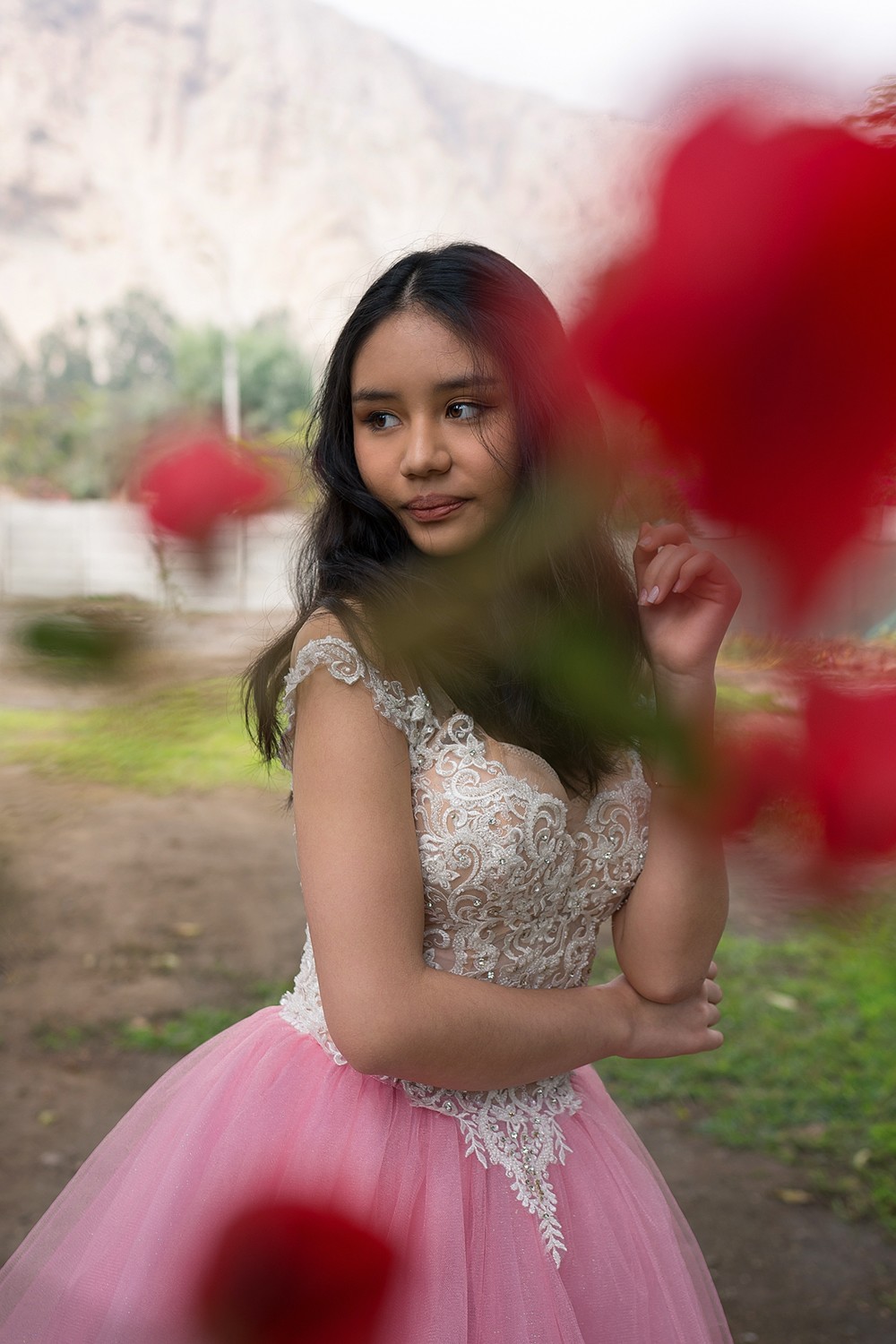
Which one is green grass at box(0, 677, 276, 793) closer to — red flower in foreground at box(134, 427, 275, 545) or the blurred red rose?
red flower in foreground at box(134, 427, 275, 545)

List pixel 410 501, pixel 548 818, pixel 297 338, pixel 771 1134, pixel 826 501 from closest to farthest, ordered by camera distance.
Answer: pixel 826 501, pixel 297 338, pixel 410 501, pixel 548 818, pixel 771 1134

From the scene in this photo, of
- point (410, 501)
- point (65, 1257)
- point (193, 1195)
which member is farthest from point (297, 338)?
point (65, 1257)

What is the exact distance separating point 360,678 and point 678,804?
663 mm

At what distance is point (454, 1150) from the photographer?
44.2 inches

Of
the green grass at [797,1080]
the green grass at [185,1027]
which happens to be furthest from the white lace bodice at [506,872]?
the green grass at [185,1027]

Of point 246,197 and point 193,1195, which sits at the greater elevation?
point 246,197

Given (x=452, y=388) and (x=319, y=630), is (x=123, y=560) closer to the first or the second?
(x=452, y=388)

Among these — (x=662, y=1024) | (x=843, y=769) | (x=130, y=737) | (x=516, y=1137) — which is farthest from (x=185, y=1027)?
(x=843, y=769)

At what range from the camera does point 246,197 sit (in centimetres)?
31

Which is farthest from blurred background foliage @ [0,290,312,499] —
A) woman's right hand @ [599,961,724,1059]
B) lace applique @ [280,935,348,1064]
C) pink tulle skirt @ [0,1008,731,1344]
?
lace applique @ [280,935,348,1064]

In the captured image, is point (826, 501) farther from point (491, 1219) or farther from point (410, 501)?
point (491, 1219)

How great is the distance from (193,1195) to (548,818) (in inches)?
18.3

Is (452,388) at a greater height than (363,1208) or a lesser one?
greater

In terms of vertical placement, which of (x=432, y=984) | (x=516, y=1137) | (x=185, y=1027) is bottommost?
(x=185, y=1027)
